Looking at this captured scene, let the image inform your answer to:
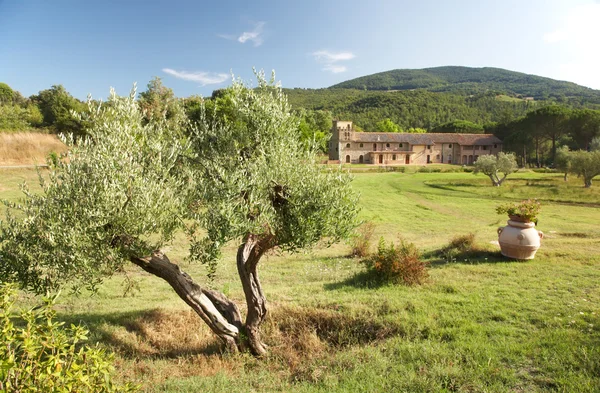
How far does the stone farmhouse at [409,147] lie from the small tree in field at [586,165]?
42244 mm

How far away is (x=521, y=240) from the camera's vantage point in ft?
37.9

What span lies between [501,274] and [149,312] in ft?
32.4

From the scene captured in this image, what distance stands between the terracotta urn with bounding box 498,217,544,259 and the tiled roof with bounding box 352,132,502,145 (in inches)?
2680

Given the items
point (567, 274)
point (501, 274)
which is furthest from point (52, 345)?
point (567, 274)

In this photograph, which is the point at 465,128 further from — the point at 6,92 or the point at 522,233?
the point at 6,92

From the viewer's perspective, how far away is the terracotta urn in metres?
11.5

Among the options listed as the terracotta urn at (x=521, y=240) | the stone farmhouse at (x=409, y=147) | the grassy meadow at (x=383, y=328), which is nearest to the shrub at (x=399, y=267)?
the grassy meadow at (x=383, y=328)

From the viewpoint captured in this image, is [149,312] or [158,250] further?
[149,312]

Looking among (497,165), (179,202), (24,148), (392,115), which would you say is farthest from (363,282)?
(392,115)

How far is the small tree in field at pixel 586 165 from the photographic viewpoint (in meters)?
35.5

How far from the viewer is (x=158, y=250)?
6.53 meters

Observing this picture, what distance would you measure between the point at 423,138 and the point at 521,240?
2953 inches

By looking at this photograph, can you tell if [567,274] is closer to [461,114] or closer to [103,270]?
[103,270]

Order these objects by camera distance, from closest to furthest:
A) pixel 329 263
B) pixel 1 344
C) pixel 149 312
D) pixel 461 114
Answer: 1. pixel 1 344
2. pixel 149 312
3. pixel 329 263
4. pixel 461 114
